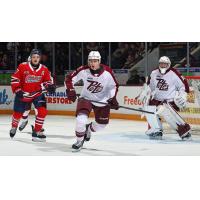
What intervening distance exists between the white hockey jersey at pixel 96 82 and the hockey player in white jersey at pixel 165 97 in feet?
3.89

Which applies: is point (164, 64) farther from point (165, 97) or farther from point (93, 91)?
point (93, 91)

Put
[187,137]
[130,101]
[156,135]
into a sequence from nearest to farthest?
[187,137], [156,135], [130,101]

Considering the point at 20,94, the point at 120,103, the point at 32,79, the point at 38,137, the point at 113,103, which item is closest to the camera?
the point at 113,103

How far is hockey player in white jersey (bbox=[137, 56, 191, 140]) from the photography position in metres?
6.46

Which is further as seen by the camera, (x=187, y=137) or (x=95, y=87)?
(x=187, y=137)

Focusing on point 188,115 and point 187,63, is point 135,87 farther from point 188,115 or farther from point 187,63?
point 188,115

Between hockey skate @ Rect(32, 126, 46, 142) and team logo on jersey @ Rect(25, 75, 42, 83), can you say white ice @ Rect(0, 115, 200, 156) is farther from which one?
team logo on jersey @ Rect(25, 75, 42, 83)

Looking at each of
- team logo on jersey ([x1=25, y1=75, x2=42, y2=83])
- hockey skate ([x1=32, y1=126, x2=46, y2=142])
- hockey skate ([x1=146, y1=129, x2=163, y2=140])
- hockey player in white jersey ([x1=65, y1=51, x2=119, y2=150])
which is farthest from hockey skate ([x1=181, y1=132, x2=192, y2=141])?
team logo on jersey ([x1=25, y1=75, x2=42, y2=83])

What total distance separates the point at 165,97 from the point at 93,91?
138cm

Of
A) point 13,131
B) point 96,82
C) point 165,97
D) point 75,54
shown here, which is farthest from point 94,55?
point 75,54

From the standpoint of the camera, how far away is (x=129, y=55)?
11.0 meters

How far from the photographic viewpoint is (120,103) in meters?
9.70

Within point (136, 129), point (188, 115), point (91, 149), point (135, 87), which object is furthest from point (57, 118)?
point (91, 149)
